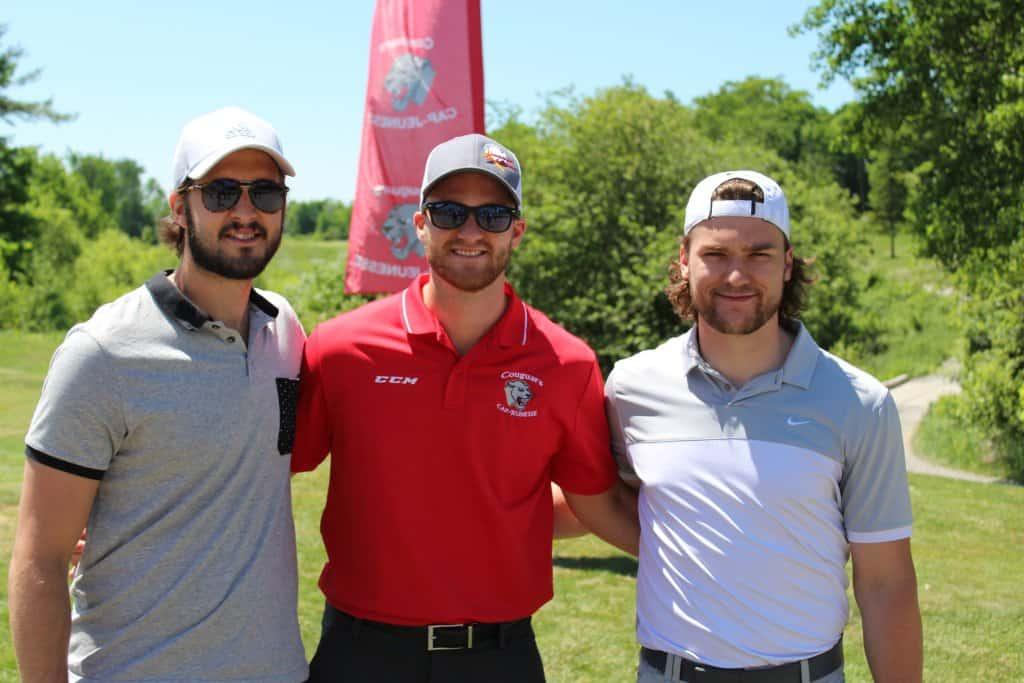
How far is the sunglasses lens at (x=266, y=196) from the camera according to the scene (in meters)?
2.77

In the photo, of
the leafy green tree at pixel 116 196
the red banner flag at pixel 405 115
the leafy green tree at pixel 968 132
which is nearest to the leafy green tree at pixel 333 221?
the leafy green tree at pixel 116 196

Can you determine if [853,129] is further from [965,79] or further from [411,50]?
[411,50]

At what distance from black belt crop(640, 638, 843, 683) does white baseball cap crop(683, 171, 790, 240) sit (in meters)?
1.29

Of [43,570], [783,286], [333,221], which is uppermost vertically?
[333,221]

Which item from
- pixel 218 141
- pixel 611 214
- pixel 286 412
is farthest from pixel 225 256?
pixel 611 214

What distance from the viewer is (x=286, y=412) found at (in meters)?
2.81

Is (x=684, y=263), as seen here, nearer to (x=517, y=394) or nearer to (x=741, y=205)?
(x=741, y=205)

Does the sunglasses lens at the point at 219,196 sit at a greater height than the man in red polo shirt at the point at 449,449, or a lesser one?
greater

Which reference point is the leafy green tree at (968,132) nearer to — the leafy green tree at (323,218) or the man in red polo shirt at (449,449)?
the man in red polo shirt at (449,449)

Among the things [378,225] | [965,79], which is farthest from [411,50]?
[965,79]

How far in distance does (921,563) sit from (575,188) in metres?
10.9

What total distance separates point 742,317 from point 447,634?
131cm

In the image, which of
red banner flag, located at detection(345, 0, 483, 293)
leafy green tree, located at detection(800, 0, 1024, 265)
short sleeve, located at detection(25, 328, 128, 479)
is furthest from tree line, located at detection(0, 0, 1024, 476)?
short sleeve, located at detection(25, 328, 128, 479)

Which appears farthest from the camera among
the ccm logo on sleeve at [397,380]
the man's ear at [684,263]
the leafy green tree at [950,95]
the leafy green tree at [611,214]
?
the leafy green tree at [611,214]
